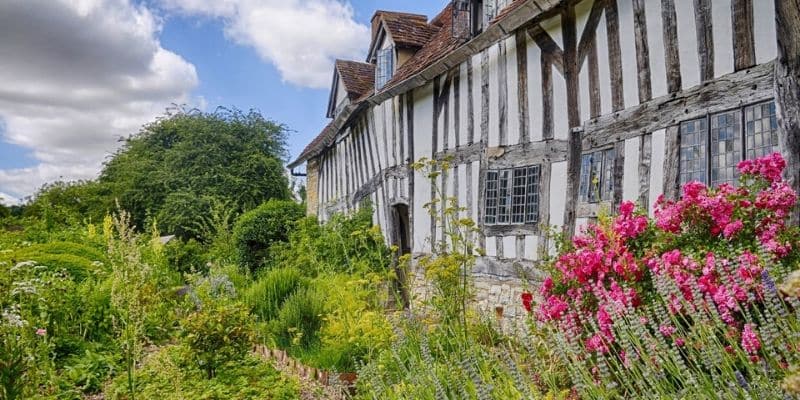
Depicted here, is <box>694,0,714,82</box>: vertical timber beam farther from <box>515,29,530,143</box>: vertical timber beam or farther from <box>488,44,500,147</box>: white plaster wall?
<box>488,44,500,147</box>: white plaster wall

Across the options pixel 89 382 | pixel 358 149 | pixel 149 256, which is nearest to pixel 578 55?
pixel 89 382

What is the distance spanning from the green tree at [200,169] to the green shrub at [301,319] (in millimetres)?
14598

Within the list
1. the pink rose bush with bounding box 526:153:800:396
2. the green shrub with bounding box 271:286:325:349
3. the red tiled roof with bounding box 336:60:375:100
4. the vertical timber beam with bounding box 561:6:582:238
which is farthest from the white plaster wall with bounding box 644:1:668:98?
the red tiled roof with bounding box 336:60:375:100

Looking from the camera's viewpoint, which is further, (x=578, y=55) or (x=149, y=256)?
(x=149, y=256)

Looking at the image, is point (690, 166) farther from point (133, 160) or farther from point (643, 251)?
point (133, 160)

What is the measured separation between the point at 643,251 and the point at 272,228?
1072cm

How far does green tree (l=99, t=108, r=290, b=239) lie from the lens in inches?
801

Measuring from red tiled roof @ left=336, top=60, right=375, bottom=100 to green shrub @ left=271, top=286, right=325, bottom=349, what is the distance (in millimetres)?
7162

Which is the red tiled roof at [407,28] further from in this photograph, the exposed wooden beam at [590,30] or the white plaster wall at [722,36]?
the white plaster wall at [722,36]

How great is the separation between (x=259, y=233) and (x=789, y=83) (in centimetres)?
1131

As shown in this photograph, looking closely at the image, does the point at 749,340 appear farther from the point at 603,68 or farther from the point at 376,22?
the point at 376,22

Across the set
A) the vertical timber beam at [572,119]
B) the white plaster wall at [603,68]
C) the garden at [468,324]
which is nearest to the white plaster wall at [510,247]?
the vertical timber beam at [572,119]

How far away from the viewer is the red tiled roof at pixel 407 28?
10.8 meters

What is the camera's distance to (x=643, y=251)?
394 cm
